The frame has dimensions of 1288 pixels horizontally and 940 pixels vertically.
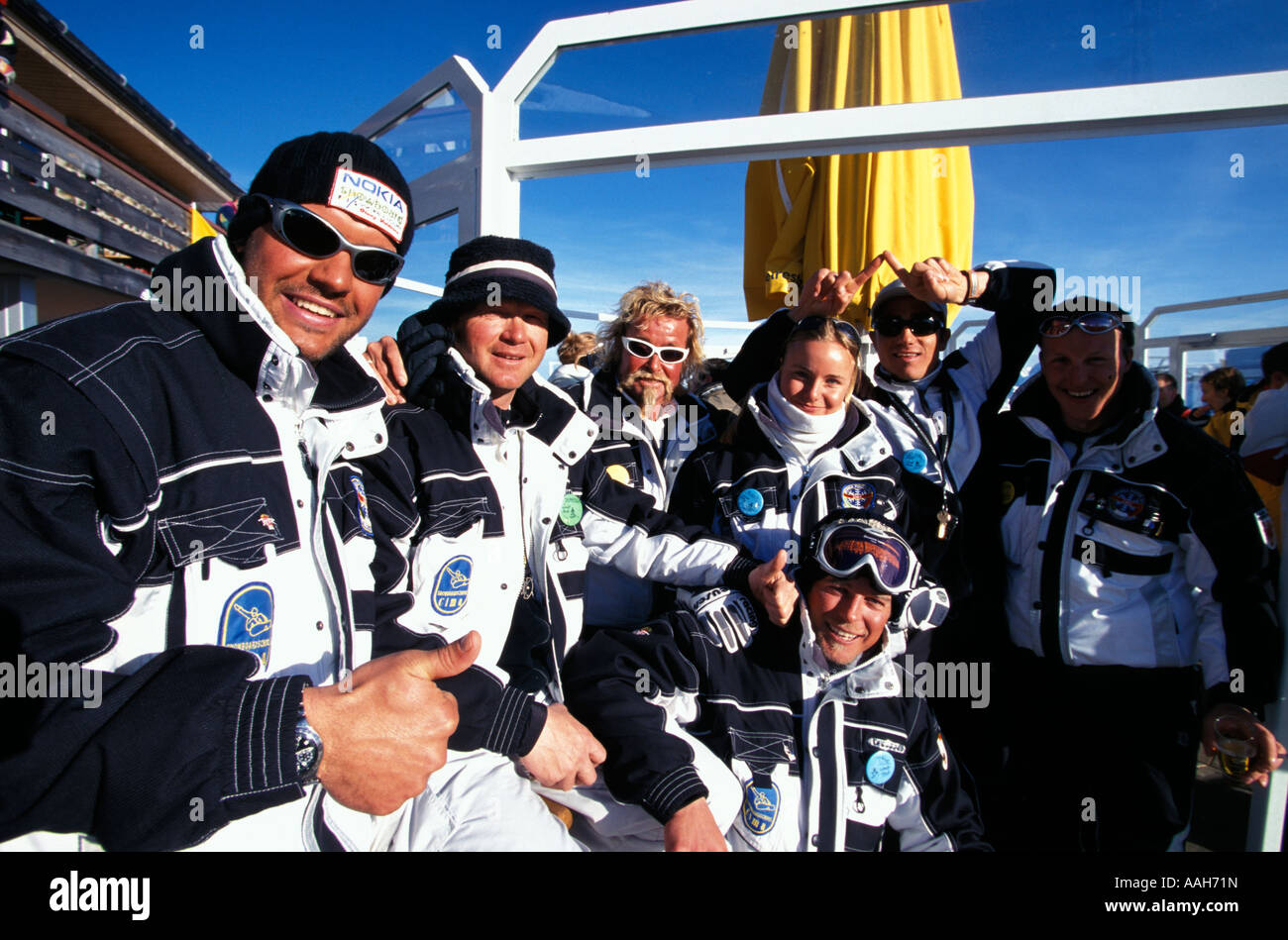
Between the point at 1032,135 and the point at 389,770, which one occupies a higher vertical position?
the point at 1032,135

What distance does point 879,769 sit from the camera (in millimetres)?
1957

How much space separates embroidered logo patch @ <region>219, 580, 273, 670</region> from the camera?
1.23 m

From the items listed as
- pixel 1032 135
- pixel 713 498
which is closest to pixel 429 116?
pixel 713 498

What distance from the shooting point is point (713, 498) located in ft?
8.49

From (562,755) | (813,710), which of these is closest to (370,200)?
(562,755)

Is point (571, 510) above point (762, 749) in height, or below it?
above

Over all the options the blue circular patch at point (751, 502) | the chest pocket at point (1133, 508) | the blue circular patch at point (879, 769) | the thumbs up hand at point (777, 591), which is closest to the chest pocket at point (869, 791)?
the blue circular patch at point (879, 769)

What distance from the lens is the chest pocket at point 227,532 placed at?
1.18 metres

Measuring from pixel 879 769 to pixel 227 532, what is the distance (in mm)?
1905

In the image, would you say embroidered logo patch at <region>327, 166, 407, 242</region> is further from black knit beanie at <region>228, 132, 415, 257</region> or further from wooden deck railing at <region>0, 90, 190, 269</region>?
wooden deck railing at <region>0, 90, 190, 269</region>

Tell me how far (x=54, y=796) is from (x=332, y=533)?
641 millimetres

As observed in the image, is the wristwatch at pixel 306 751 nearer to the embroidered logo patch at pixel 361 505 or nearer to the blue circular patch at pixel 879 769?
the embroidered logo patch at pixel 361 505

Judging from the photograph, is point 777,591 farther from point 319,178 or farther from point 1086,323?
point 319,178

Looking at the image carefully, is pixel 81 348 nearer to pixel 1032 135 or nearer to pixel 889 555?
pixel 889 555
